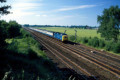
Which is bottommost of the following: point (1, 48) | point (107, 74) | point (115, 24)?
point (107, 74)

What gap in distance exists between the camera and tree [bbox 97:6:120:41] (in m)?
28.7

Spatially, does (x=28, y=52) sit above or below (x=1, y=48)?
below

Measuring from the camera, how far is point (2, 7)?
9961 millimetres

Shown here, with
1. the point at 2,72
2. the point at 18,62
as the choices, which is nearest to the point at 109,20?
the point at 18,62

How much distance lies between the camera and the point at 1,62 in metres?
8.55

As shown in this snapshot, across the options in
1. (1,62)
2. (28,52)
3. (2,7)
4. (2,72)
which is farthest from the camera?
(28,52)

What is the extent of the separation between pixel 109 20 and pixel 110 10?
3019 mm

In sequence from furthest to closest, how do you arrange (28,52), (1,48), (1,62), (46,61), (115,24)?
1. (115,24)
2. (28,52)
3. (46,61)
4. (1,48)
5. (1,62)

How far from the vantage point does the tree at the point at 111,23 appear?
94.2 feet

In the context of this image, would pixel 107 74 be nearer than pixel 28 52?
Yes

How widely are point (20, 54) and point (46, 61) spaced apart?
324 centimetres

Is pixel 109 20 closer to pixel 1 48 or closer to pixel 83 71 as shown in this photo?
pixel 83 71

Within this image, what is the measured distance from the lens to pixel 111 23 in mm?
28656

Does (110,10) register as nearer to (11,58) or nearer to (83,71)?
(83,71)
